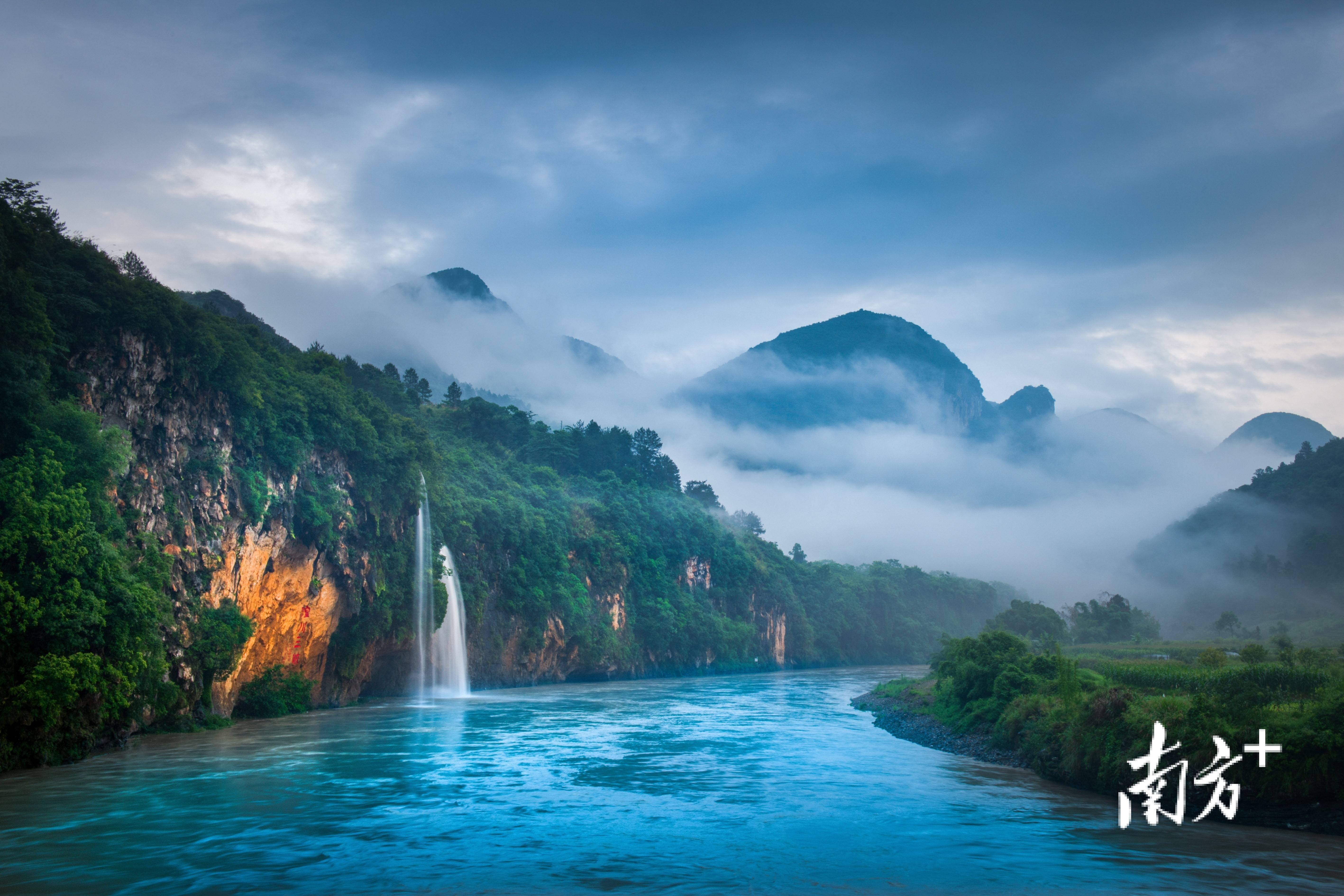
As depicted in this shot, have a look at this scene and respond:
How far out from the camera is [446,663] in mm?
56531

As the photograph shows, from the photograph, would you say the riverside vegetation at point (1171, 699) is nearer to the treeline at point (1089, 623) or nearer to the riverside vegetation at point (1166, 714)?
the riverside vegetation at point (1166, 714)

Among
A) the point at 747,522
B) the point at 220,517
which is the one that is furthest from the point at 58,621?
the point at 747,522

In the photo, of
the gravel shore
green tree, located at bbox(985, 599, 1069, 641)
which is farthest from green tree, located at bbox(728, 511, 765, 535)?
the gravel shore

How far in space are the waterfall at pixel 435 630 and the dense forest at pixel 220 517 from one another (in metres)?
1.16

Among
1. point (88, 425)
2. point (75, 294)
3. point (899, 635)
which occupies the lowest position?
point (899, 635)

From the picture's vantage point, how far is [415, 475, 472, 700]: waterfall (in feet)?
169

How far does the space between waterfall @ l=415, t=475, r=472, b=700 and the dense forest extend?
116 cm

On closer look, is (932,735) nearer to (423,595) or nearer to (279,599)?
(279,599)

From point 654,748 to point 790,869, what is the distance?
15950 mm

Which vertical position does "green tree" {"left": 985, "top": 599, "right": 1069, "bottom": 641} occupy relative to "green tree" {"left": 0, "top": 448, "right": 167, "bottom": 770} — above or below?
below

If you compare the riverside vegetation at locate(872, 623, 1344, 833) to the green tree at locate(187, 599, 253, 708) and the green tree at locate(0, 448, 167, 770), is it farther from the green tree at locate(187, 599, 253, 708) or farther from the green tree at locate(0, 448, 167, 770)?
the green tree at locate(187, 599, 253, 708)

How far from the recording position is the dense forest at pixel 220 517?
72.4 feet

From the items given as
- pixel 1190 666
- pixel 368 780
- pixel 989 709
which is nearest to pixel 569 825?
pixel 368 780

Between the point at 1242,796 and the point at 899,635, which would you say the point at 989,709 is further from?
the point at 899,635
